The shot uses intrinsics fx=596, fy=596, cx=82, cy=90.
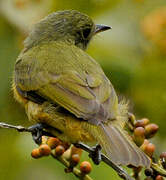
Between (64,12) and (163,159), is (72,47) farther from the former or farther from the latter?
(163,159)

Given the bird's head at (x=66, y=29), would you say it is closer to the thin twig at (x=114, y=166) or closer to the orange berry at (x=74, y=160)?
the thin twig at (x=114, y=166)

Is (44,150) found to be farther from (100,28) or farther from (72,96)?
(100,28)

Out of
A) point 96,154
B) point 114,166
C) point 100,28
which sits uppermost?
point 100,28

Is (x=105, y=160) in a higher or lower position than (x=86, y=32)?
lower

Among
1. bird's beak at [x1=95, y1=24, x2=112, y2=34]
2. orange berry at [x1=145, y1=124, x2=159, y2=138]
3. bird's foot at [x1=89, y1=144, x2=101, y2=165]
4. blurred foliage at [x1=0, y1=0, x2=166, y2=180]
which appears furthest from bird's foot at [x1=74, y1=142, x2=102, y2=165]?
bird's beak at [x1=95, y1=24, x2=112, y2=34]

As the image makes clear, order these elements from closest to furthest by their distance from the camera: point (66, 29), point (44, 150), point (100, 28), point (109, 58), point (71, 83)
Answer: point (44, 150)
point (71, 83)
point (109, 58)
point (100, 28)
point (66, 29)

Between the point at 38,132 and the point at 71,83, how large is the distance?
438 millimetres

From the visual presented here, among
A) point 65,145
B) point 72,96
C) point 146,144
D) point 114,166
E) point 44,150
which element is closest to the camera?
point 114,166

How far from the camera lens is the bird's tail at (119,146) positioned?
12.0 ft

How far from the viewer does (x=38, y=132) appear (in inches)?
166

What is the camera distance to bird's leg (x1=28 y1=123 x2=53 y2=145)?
4.16 metres

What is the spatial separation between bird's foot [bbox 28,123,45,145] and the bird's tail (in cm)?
45

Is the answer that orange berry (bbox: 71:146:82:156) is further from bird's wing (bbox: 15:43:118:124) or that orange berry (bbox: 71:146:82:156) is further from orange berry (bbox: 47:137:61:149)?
bird's wing (bbox: 15:43:118:124)

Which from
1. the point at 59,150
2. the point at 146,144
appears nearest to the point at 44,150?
the point at 59,150
